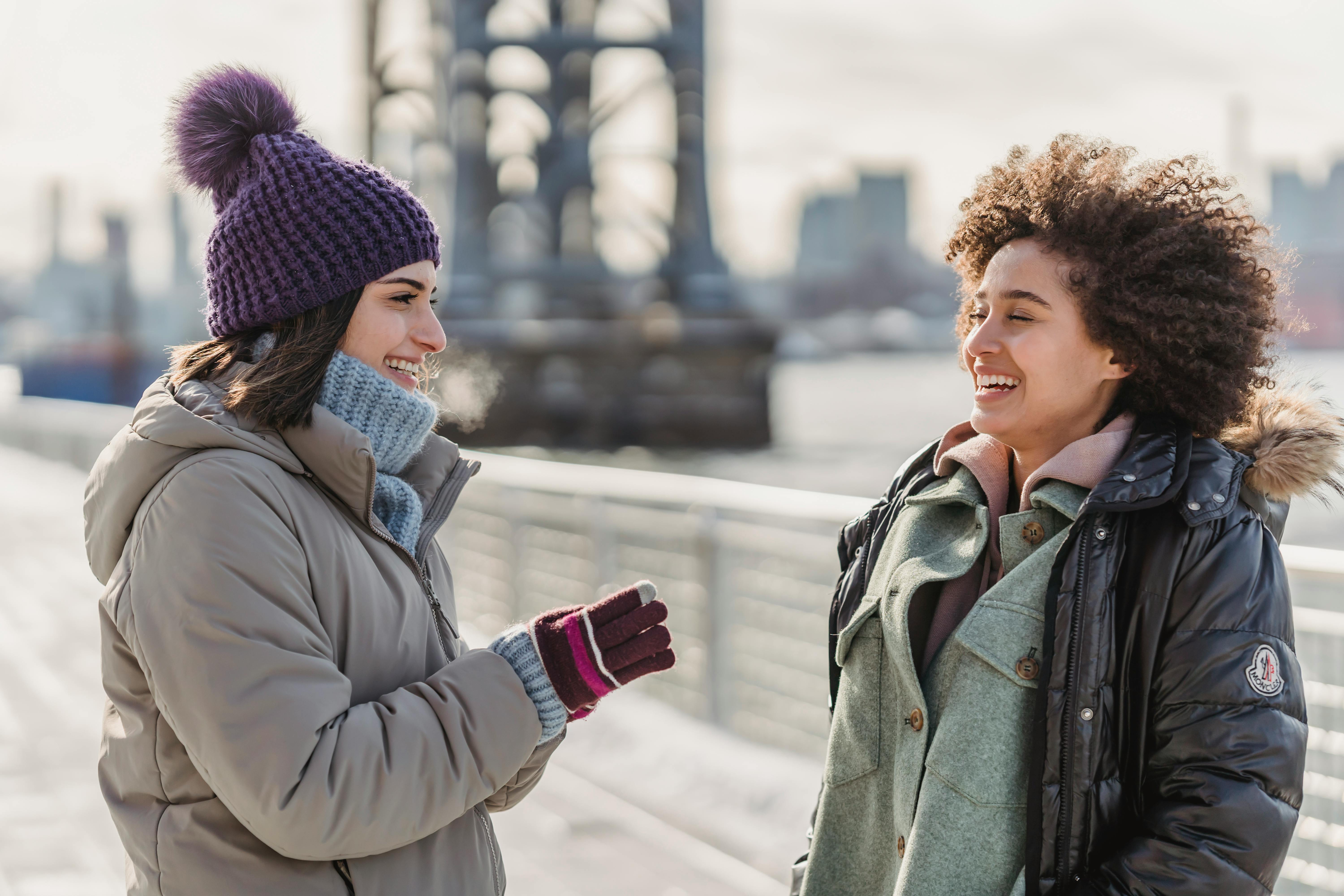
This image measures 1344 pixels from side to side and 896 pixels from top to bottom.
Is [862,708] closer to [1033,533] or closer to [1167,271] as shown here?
[1033,533]

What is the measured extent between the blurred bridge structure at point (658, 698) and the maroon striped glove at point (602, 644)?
1541 mm

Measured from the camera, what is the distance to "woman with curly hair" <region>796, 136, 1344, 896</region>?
158 centimetres

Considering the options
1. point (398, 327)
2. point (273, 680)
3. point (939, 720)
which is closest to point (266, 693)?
point (273, 680)

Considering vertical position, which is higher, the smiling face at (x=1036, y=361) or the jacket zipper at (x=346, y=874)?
the smiling face at (x=1036, y=361)

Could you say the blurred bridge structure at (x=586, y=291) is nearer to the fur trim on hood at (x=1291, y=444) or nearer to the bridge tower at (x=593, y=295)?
the bridge tower at (x=593, y=295)

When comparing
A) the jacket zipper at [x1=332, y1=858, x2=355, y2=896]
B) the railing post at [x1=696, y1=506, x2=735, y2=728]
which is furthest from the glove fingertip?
the railing post at [x1=696, y1=506, x2=735, y2=728]

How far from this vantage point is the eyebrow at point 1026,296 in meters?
1.84

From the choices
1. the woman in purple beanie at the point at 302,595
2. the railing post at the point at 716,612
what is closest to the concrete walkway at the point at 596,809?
the railing post at the point at 716,612

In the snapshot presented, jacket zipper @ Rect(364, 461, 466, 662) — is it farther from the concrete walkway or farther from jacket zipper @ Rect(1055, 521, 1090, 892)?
the concrete walkway

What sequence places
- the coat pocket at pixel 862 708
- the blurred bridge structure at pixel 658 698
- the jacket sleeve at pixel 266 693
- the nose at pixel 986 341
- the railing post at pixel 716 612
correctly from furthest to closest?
the railing post at pixel 716 612
the blurred bridge structure at pixel 658 698
the coat pocket at pixel 862 708
the nose at pixel 986 341
the jacket sleeve at pixel 266 693

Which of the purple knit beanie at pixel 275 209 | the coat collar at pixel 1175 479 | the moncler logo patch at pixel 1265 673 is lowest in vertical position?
the moncler logo patch at pixel 1265 673

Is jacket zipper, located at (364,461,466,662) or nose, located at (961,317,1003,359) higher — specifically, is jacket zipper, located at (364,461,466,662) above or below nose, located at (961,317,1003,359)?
below

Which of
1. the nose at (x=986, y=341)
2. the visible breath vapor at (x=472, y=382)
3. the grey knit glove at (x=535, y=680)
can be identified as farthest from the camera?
the visible breath vapor at (x=472, y=382)

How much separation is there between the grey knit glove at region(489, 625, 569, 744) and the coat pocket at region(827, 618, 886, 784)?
1.74ft
